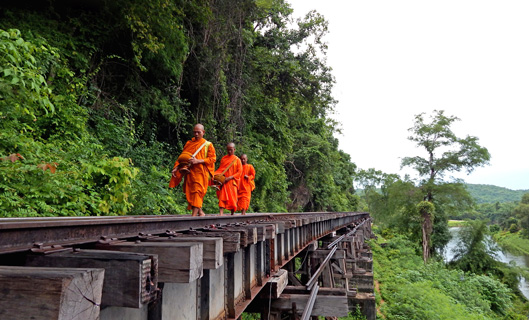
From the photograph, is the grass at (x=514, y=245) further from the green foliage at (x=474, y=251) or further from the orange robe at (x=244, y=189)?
the orange robe at (x=244, y=189)

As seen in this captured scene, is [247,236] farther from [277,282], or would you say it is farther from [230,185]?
[230,185]

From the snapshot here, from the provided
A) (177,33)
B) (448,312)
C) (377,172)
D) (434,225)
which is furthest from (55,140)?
(377,172)

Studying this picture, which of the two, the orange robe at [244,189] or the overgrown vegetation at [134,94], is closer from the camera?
the overgrown vegetation at [134,94]

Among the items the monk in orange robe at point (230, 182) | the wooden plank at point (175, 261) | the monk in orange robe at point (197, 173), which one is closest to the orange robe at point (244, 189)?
the monk in orange robe at point (230, 182)

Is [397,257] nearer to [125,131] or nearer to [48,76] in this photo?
[125,131]

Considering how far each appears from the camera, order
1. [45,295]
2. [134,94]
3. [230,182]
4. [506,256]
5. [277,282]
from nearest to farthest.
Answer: [45,295] < [277,282] < [230,182] < [134,94] < [506,256]

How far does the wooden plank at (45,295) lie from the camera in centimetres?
88

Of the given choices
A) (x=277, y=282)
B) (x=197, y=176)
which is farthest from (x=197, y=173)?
(x=277, y=282)

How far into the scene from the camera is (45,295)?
893 mm

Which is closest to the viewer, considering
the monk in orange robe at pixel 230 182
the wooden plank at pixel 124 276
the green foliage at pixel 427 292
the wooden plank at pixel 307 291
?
the wooden plank at pixel 124 276

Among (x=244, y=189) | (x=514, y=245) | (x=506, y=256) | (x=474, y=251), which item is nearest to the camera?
(x=244, y=189)

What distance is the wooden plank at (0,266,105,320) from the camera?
2.89 ft

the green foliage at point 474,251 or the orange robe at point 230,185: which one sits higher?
the orange robe at point 230,185

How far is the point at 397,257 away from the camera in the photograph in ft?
80.5
